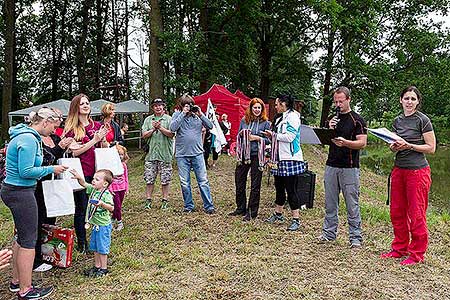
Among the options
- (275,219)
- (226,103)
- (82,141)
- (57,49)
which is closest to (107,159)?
(82,141)

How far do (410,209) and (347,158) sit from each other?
75 centimetres

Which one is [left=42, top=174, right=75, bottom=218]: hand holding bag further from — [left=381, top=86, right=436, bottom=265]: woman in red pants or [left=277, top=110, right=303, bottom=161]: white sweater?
[left=381, top=86, right=436, bottom=265]: woman in red pants

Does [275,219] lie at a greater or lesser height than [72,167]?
lesser

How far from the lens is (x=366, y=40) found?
53.3 feet

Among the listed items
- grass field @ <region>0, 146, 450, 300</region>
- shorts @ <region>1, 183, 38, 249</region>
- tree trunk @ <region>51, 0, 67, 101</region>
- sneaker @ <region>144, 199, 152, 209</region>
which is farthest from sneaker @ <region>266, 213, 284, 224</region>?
tree trunk @ <region>51, 0, 67, 101</region>

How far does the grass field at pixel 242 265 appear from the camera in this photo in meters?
3.43

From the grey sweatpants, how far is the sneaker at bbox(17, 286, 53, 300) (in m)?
2.75

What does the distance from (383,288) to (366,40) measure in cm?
1429

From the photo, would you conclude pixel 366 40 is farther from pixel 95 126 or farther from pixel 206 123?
pixel 95 126

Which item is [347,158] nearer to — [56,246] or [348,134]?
[348,134]

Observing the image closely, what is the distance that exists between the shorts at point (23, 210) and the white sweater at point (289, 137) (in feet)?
8.95

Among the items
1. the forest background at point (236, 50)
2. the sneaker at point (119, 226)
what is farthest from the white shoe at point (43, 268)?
the forest background at point (236, 50)

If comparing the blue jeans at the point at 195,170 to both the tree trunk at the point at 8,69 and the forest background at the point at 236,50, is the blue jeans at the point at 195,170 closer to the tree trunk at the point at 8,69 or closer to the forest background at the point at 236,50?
the forest background at the point at 236,50

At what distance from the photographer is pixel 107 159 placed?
4395 millimetres
